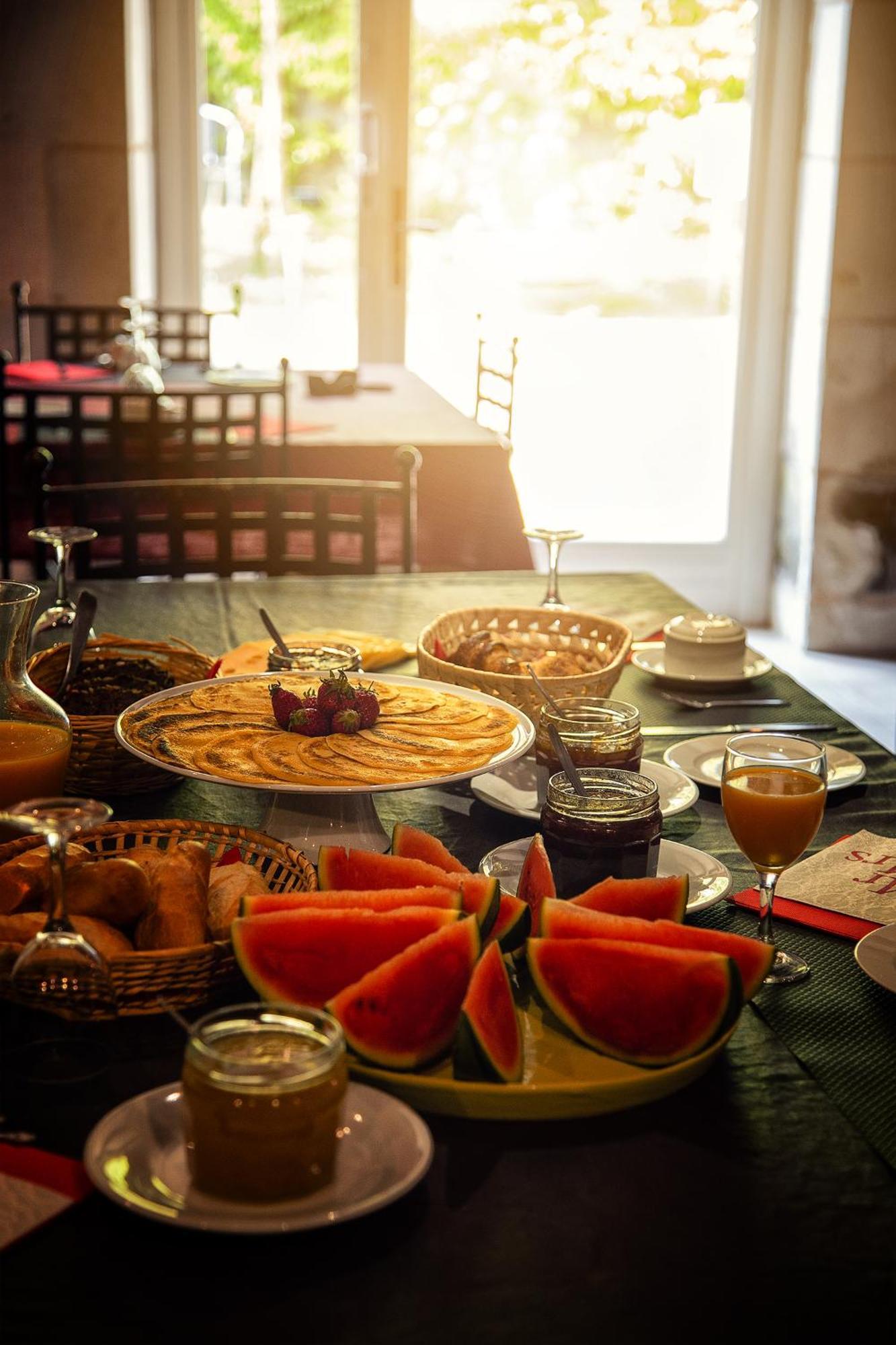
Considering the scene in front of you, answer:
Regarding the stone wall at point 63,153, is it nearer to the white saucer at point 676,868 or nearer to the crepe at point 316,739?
the crepe at point 316,739

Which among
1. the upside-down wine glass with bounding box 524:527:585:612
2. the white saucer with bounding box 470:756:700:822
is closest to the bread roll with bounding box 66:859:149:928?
the white saucer with bounding box 470:756:700:822

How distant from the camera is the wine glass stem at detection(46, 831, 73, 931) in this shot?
936 millimetres

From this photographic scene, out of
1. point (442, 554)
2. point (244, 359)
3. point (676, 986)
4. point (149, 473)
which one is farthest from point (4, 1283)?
point (244, 359)

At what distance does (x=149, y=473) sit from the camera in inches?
133

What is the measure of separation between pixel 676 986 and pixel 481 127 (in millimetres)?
5267

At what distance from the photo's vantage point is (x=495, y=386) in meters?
5.75

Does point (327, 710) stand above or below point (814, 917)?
above

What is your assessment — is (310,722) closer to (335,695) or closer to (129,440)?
(335,695)

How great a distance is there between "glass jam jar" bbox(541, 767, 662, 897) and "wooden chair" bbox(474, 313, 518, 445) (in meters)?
2.85

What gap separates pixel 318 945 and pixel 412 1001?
92 millimetres

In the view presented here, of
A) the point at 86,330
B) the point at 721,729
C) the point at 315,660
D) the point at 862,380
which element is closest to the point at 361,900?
the point at 315,660

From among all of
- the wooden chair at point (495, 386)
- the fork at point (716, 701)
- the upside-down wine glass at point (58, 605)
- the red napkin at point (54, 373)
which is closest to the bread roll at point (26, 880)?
the upside-down wine glass at point (58, 605)

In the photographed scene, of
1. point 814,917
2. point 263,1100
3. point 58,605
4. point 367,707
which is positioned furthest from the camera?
point 58,605

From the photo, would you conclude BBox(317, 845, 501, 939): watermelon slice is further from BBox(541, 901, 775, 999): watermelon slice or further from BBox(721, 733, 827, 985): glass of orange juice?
BBox(721, 733, 827, 985): glass of orange juice
